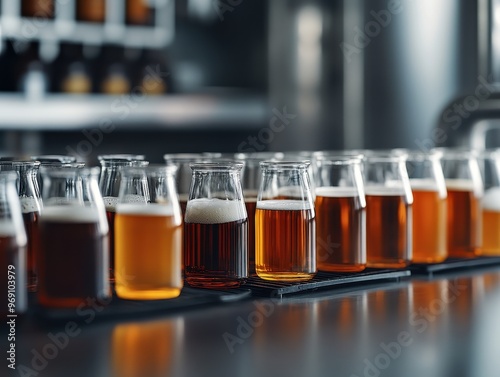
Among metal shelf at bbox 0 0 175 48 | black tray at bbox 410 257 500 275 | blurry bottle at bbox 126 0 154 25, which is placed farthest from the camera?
blurry bottle at bbox 126 0 154 25

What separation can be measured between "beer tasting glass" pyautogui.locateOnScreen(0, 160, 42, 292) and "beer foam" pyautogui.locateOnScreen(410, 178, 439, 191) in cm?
72

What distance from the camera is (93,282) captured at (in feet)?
3.82

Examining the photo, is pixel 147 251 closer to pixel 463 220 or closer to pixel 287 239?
pixel 287 239

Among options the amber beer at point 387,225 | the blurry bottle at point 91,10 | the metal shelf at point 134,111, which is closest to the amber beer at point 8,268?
the amber beer at point 387,225

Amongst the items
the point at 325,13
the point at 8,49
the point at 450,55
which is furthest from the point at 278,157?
the point at 325,13

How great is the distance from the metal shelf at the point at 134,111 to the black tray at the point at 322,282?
1814 mm

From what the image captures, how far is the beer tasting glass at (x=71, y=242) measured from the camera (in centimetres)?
115

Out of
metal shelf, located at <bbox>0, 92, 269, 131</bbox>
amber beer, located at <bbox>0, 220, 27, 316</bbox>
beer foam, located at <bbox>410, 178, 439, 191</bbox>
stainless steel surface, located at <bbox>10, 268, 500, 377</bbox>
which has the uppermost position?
metal shelf, located at <bbox>0, 92, 269, 131</bbox>

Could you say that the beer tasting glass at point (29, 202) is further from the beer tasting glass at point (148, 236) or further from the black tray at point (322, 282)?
the black tray at point (322, 282)

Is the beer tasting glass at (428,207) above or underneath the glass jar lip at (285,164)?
underneath

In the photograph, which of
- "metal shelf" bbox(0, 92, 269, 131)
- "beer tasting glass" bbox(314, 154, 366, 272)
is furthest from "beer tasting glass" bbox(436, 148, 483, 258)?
"metal shelf" bbox(0, 92, 269, 131)

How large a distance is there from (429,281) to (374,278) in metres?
0.12

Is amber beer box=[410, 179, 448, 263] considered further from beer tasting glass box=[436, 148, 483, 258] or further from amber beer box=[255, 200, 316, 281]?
amber beer box=[255, 200, 316, 281]

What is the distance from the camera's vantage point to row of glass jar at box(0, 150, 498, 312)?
1.17 metres
